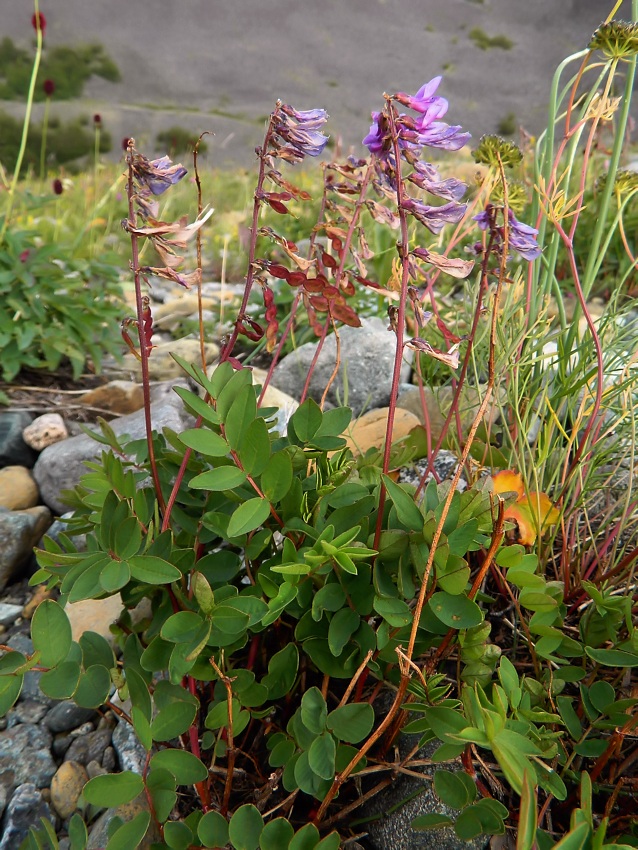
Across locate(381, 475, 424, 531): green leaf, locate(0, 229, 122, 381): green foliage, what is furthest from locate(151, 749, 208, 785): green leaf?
locate(0, 229, 122, 381): green foliage

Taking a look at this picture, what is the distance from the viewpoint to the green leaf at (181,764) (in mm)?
714

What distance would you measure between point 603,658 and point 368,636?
11.2 inches

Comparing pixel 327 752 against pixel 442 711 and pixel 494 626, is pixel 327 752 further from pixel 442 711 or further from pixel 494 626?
pixel 494 626

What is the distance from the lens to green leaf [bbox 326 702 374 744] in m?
0.72

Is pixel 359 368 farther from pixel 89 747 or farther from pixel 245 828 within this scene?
pixel 245 828

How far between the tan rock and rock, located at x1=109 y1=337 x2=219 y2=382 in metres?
0.80

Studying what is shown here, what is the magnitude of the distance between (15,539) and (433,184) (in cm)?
125

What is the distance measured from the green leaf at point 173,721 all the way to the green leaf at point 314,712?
0.13 m

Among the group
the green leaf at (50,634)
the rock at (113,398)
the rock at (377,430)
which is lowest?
the rock at (113,398)

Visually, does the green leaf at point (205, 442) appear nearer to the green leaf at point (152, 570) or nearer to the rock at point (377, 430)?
the green leaf at point (152, 570)

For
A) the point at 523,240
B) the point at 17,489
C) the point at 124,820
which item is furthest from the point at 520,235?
the point at 17,489

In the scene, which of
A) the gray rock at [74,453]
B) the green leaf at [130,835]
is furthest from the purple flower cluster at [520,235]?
the gray rock at [74,453]

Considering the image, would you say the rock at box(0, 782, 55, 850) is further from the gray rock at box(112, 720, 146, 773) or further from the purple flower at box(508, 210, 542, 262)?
the purple flower at box(508, 210, 542, 262)

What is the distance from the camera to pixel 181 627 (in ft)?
2.40
